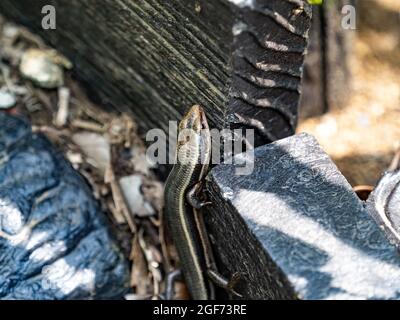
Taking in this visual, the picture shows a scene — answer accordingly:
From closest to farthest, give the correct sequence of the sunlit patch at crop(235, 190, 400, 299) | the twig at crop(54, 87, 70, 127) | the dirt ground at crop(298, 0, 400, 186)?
the sunlit patch at crop(235, 190, 400, 299)
the twig at crop(54, 87, 70, 127)
the dirt ground at crop(298, 0, 400, 186)

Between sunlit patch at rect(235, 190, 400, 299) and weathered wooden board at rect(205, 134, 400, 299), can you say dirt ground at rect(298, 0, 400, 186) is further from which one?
sunlit patch at rect(235, 190, 400, 299)

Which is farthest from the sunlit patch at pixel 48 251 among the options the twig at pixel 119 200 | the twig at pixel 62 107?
the twig at pixel 62 107

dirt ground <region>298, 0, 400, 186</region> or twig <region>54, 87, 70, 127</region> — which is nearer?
twig <region>54, 87, 70, 127</region>

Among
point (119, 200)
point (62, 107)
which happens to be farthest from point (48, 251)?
point (62, 107)

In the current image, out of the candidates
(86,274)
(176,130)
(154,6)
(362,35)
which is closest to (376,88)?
(362,35)

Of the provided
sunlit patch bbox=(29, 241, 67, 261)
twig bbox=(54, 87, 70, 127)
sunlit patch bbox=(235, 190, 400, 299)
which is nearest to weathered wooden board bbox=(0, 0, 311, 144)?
twig bbox=(54, 87, 70, 127)

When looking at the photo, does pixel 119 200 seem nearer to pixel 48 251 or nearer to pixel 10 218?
pixel 48 251
